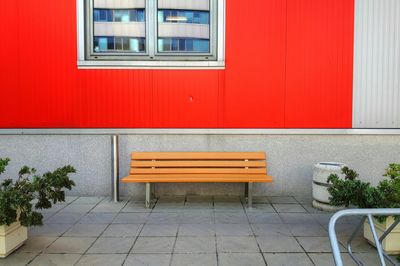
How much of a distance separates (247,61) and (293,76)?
86 cm

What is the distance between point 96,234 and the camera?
15.9 feet

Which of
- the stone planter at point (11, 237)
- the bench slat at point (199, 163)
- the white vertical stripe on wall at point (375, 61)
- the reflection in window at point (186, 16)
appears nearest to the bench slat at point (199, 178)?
the bench slat at point (199, 163)

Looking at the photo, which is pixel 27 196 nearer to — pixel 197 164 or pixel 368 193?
pixel 197 164

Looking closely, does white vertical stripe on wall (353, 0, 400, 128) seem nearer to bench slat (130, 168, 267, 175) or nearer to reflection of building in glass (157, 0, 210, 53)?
bench slat (130, 168, 267, 175)

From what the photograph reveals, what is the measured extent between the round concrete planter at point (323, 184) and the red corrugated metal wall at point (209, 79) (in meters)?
1.00

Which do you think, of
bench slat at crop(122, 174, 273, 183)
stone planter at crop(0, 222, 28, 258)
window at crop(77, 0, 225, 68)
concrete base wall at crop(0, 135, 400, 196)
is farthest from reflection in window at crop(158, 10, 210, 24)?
stone planter at crop(0, 222, 28, 258)

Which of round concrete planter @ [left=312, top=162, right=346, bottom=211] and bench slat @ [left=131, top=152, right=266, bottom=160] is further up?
bench slat @ [left=131, top=152, right=266, bottom=160]

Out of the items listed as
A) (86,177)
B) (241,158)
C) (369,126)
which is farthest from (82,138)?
(369,126)

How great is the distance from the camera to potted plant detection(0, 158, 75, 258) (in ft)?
12.7

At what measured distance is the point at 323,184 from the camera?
590 cm

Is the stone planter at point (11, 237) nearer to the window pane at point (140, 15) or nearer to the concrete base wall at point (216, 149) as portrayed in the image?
the concrete base wall at point (216, 149)

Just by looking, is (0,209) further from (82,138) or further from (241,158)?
(241,158)

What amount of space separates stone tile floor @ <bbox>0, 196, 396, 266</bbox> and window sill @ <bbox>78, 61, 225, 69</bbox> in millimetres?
2350

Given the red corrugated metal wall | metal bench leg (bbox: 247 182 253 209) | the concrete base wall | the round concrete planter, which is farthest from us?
the concrete base wall
